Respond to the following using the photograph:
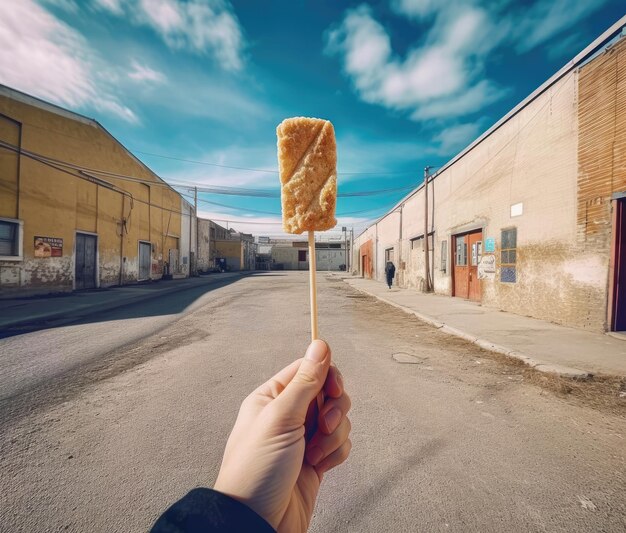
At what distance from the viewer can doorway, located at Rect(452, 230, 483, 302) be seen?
10453 mm

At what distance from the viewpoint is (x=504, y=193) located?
862 centimetres

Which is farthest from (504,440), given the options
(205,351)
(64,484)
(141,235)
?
(141,235)

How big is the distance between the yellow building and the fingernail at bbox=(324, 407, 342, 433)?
14542mm

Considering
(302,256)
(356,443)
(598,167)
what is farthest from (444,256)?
(302,256)

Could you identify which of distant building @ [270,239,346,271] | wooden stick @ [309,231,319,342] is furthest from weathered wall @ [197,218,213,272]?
wooden stick @ [309,231,319,342]

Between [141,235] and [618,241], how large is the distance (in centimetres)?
2286

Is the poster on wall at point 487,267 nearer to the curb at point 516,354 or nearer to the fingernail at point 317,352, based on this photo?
the curb at point 516,354

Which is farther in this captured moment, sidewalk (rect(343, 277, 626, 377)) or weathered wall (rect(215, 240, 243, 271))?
weathered wall (rect(215, 240, 243, 271))

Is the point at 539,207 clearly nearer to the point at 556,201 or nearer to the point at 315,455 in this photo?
the point at 556,201

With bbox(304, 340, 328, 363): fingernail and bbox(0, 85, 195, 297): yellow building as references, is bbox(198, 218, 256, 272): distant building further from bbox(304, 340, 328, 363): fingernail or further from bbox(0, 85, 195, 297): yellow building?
bbox(304, 340, 328, 363): fingernail

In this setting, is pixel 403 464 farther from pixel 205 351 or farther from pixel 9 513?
pixel 205 351

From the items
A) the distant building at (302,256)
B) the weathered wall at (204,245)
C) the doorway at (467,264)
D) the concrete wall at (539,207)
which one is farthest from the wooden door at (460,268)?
the distant building at (302,256)

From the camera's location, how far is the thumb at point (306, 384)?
134cm

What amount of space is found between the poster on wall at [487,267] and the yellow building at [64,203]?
665 inches
